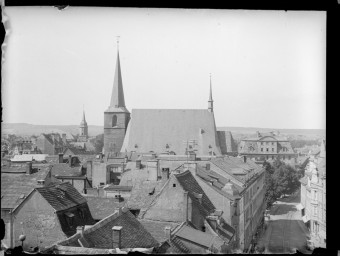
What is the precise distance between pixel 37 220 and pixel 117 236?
319 centimetres

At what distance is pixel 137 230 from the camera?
1057 cm

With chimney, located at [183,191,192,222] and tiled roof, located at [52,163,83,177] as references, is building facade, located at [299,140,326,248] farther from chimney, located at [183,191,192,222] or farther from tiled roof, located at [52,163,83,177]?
tiled roof, located at [52,163,83,177]

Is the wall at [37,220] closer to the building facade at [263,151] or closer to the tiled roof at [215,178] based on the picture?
the tiled roof at [215,178]

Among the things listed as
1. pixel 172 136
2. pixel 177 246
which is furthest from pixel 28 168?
pixel 172 136

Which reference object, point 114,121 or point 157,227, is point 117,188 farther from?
point 114,121

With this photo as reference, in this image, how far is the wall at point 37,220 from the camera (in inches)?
409

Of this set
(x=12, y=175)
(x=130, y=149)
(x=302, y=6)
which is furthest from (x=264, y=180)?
(x=302, y=6)

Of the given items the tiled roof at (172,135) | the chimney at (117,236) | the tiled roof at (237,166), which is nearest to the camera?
the chimney at (117,236)

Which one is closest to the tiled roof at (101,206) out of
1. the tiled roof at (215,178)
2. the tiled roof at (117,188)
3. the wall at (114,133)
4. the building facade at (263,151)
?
the tiled roof at (117,188)

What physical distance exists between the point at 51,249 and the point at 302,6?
4837mm

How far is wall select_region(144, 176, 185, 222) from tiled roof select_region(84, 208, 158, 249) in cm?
204

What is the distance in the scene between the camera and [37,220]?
11156 millimetres

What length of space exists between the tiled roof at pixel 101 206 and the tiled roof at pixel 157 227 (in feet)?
4.88
